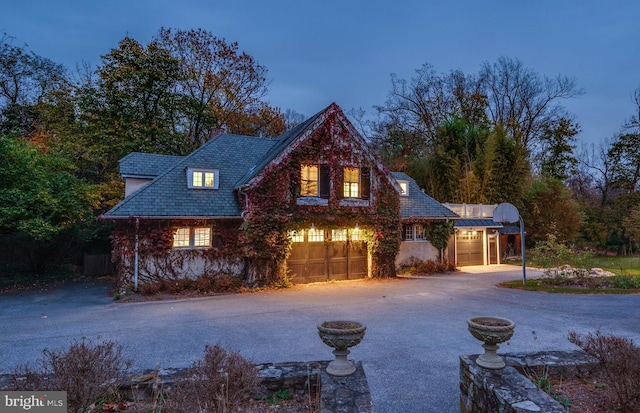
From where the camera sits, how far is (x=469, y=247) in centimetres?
1975

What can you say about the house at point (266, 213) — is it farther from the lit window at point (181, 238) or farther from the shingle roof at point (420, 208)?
the shingle roof at point (420, 208)

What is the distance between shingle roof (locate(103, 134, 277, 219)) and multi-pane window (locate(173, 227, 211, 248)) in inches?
29.6

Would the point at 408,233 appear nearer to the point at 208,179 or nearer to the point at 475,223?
the point at 475,223

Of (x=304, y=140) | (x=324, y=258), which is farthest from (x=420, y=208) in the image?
(x=304, y=140)

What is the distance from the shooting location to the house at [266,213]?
12.7 m

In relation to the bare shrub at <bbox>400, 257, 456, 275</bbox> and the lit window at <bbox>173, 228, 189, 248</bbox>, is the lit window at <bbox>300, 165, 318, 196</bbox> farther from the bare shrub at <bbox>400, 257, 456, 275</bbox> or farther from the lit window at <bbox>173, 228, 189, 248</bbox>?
the bare shrub at <bbox>400, 257, 456, 275</bbox>

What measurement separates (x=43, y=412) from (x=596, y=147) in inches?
1721

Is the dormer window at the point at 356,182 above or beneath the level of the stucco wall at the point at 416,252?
above

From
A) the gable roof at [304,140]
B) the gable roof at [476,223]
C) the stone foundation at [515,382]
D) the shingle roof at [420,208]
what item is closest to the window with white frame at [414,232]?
the shingle roof at [420,208]

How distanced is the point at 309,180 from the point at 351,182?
1965mm

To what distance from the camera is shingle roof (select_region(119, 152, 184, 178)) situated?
49.5 feet

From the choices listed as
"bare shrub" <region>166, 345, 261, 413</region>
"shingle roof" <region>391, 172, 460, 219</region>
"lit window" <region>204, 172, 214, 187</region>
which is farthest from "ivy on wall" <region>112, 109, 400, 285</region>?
"bare shrub" <region>166, 345, 261, 413</region>

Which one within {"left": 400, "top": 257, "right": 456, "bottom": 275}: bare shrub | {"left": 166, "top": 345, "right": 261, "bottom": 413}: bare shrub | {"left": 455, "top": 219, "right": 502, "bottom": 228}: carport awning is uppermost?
{"left": 455, "top": 219, "right": 502, "bottom": 228}: carport awning

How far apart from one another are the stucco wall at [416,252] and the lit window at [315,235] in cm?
435
